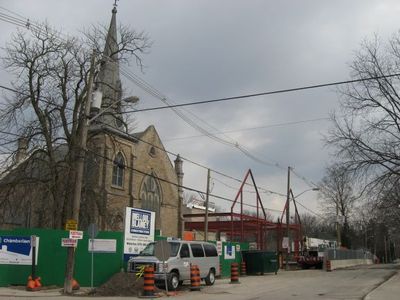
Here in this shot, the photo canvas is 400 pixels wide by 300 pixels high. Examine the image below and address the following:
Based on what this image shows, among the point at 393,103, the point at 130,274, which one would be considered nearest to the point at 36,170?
the point at 130,274

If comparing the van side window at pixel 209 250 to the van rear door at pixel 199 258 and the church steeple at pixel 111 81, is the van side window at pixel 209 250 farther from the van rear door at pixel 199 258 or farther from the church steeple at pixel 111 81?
the church steeple at pixel 111 81

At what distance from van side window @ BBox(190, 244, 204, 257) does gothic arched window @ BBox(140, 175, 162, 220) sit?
Answer: 29076 millimetres

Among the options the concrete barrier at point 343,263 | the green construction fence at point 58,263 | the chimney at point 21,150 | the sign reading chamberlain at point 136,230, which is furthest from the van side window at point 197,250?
the concrete barrier at point 343,263

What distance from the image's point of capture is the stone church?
3519cm

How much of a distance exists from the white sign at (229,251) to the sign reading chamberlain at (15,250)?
14.1 m

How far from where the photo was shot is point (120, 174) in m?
50.4

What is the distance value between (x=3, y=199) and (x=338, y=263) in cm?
3673

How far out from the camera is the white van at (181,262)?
2138 cm

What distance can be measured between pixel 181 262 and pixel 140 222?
3.77 meters

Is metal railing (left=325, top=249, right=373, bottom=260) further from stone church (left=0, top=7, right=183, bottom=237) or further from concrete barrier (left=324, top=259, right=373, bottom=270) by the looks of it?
stone church (left=0, top=7, right=183, bottom=237)

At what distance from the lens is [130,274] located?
2152cm

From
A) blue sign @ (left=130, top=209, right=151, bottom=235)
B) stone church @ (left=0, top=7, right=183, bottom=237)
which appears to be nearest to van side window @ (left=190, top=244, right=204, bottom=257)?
blue sign @ (left=130, top=209, right=151, bottom=235)

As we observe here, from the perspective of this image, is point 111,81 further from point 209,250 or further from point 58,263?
point 58,263

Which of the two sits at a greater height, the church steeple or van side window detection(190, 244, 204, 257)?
the church steeple
